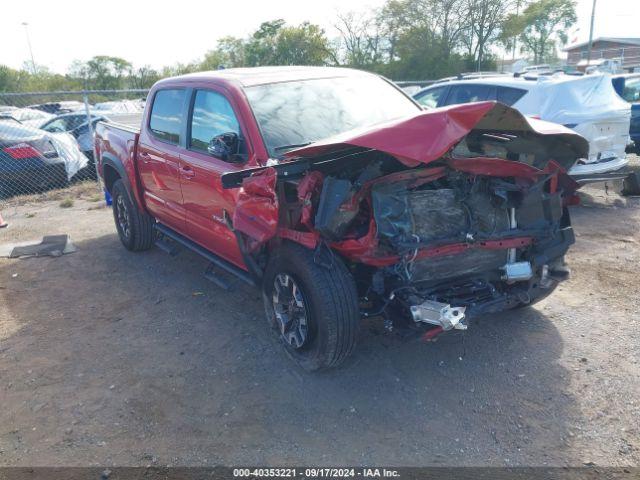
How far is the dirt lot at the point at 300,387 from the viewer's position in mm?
2967

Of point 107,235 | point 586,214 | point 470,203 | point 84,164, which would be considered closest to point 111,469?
point 470,203

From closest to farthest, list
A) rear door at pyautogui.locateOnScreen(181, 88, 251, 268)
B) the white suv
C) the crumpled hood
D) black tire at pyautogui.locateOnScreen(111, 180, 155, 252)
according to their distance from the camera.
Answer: the crumpled hood → rear door at pyautogui.locateOnScreen(181, 88, 251, 268) → black tire at pyautogui.locateOnScreen(111, 180, 155, 252) → the white suv

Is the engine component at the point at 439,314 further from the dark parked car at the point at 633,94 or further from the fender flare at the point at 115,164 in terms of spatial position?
the dark parked car at the point at 633,94

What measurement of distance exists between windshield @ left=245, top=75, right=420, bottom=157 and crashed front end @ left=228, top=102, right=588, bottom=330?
650 millimetres

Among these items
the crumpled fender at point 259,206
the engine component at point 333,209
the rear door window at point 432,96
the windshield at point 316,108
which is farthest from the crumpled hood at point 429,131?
the rear door window at point 432,96

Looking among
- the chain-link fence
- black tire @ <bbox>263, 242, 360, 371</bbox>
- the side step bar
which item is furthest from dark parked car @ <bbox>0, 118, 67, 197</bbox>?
black tire @ <bbox>263, 242, 360, 371</bbox>

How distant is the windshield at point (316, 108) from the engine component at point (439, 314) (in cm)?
151

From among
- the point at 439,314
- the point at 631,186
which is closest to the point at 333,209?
the point at 439,314

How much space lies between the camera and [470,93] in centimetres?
798

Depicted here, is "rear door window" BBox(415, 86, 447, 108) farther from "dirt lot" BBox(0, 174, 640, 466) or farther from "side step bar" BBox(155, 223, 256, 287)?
"side step bar" BBox(155, 223, 256, 287)

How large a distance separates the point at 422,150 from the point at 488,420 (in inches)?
64.7

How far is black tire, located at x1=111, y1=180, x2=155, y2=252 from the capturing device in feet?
20.4

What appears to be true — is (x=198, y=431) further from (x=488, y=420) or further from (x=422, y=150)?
(x=422, y=150)

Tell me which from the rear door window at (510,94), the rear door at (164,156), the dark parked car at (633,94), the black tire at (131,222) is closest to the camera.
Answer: the rear door at (164,156)
